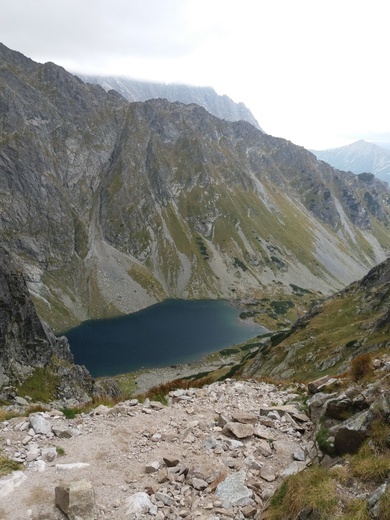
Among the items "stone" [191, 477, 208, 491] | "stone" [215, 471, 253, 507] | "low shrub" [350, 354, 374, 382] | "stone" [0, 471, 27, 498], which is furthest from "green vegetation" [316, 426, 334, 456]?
"stone" [0, 471, 27, 498]

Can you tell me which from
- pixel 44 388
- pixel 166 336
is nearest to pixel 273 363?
pixel 44 388

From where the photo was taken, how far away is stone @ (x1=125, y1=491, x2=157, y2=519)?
9930mm

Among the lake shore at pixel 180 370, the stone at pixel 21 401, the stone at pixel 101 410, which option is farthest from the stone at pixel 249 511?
the lake shore at pixel 180 370

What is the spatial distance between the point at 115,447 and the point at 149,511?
4.05m

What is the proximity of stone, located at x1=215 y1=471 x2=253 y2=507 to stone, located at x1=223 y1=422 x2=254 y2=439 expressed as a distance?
2633mm

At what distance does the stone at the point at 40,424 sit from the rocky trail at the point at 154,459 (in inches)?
1.6

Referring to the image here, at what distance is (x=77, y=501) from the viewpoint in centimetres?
977

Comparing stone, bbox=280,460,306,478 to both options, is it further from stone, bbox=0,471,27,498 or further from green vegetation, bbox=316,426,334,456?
stone, bbox=0,471,27,498

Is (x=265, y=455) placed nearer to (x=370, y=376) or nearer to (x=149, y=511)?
(x=149, y=511)

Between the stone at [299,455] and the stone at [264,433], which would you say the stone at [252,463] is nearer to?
the stone at [299,455]

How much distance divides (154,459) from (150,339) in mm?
156380

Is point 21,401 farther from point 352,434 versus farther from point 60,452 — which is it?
point 352,434

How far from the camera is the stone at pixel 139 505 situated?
9930 mm

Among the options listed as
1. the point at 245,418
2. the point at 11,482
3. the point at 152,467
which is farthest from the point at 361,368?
the point at 11,482
